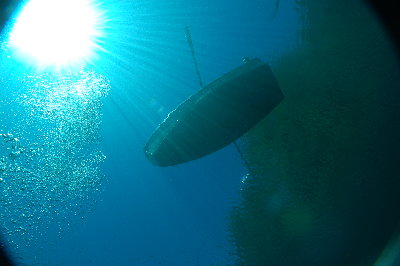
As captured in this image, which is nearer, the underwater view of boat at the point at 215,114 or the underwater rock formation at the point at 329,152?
the underwater view of boat at the point at 215,114

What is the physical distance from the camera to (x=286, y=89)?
874cm

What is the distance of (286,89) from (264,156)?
2318 mm

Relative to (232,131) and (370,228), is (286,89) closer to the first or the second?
(370,228)

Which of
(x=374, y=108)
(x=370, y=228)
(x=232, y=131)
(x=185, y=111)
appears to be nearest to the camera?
(x=185, y=111)

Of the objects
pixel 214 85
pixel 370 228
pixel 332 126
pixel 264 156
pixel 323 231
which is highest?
pixel 264 156

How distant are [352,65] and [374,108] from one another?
55.5 inches

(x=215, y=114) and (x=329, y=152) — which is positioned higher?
(x=329, y=152)

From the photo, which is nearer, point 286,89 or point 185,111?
point 185,111

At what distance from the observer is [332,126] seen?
7.47 meters

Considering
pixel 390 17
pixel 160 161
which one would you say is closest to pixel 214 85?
pixel 160 161

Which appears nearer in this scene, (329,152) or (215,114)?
(215,114)

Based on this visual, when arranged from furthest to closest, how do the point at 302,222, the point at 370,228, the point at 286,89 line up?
the point at 286,89 → the point at 302,222 → the point at 370,228

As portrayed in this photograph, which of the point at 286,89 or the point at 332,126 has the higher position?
the point at 286,89

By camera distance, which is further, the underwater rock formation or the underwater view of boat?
the underwater rock formation
